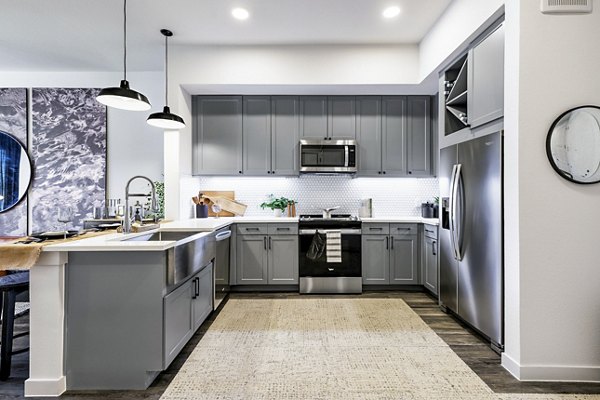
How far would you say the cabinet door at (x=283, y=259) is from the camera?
4.23 metres

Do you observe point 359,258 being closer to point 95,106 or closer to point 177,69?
point 177,69

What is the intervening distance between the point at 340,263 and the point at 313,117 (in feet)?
6.53

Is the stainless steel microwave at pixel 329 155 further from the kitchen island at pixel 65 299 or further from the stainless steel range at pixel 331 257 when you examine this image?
the kitchen island at pixel 65 299

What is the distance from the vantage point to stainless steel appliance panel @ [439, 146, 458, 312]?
10.3 feet

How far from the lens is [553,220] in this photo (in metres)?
2.17

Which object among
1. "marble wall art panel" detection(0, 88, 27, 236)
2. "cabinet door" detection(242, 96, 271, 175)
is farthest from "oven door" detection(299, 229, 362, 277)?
"marble wall art panel" detection(0, 88, 27, 236)

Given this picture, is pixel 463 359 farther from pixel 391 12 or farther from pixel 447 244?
pixel 391 12

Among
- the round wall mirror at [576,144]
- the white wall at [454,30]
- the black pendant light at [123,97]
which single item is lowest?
the round wall mirror at [576,144]

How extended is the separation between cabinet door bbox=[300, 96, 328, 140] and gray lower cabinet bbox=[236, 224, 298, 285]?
4.26ft

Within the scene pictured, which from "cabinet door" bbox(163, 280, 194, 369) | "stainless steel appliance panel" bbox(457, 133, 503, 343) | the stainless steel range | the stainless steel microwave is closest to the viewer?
"cabinet door" bbox(163, 280, 194, 369)

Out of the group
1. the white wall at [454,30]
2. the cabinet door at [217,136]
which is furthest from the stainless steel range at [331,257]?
the white wall at [454,30]

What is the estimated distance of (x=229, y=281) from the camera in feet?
13.7

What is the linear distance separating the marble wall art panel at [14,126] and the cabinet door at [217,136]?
2549 mm

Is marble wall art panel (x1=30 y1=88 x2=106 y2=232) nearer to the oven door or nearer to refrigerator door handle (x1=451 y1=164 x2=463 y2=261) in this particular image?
the oven door
